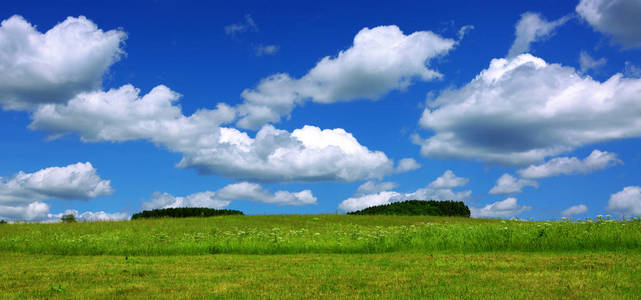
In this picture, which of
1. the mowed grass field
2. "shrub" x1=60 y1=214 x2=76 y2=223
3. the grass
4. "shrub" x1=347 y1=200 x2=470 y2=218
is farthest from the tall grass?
"shrub" x1=347 y1=200 x2=470 y2=218

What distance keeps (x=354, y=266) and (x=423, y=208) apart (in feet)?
129

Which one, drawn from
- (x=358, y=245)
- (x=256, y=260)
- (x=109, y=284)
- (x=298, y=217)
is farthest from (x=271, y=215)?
(x=109, y=284)

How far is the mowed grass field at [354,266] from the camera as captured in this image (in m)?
10.8

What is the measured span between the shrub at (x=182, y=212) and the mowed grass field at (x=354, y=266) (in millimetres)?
22355

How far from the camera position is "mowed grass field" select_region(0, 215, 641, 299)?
10.8m

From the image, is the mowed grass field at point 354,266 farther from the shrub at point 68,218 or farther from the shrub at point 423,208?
the shrub at point 423,208

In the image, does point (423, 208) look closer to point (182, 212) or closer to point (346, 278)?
point (182, 212)

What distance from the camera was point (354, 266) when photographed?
1444 cm

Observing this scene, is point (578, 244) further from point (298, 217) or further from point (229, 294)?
point (298, 217)

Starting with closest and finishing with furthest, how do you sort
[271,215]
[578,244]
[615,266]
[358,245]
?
[615,266]
[578,244]
[358,245]
[271,215]

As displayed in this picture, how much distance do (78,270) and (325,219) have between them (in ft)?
80.9

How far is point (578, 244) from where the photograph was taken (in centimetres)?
1878

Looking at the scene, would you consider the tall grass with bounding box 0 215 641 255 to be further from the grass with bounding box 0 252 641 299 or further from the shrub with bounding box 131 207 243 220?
the shrub with bounding box 131 207 243 220

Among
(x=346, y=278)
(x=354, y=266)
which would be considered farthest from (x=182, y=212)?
(x=346, y=278)
